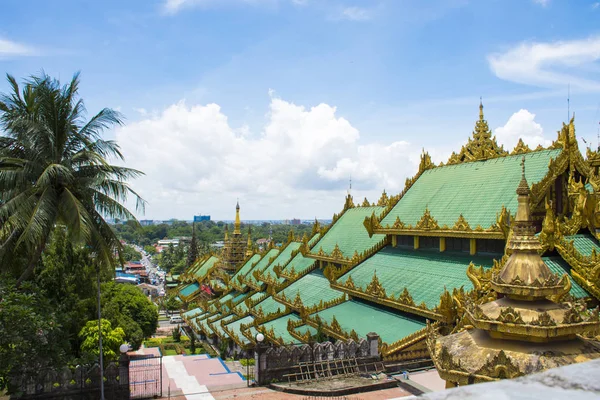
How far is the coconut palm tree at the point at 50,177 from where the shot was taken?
13.7 m

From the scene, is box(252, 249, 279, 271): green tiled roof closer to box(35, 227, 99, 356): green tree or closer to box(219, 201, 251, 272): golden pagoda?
box(219, 201, 251, 272): golden pagoda

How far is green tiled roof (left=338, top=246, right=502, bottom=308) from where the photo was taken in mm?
16625

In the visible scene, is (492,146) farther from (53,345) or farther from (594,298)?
(53,345)

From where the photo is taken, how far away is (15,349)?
13008 mm

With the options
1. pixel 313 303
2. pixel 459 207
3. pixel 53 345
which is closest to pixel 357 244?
pixel 313 303

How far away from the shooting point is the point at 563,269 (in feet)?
42.9

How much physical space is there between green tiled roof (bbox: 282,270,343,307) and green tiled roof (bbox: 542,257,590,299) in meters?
11.6

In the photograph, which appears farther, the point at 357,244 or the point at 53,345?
the point at 357,244

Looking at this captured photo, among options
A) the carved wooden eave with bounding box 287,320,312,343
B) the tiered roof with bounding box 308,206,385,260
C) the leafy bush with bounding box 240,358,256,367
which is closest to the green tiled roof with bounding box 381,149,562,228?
the tiered roof with bounding box 308,206,385,260

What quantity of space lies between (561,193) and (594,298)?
4.76 metres

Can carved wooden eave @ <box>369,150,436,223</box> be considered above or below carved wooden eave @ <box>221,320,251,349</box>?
above

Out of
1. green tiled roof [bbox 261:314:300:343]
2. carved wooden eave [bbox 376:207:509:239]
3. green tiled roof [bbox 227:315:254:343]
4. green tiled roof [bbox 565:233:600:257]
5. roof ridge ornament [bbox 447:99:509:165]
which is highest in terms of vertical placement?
roof ridge ornament [bbox 447:99:509:165]

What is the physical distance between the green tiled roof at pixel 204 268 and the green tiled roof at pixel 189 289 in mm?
1124

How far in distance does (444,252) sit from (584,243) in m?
5.82
